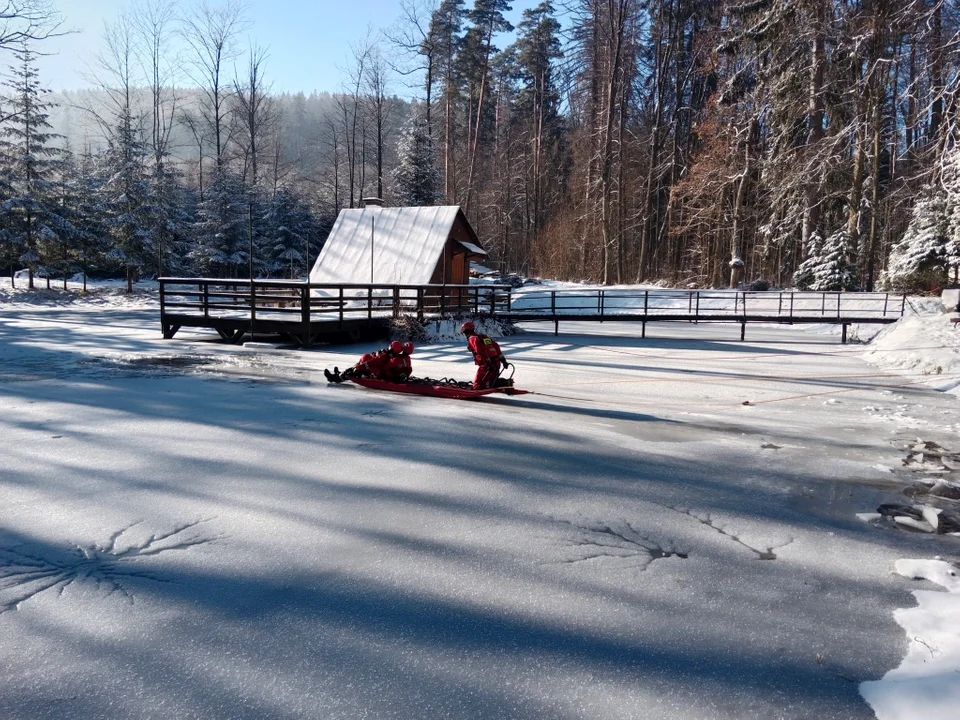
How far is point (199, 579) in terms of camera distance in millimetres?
3189

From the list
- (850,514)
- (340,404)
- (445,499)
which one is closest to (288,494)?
(445,499)

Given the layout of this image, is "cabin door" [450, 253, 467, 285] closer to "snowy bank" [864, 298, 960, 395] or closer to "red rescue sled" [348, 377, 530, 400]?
"snowy bank" [864, 298, 960, 395]

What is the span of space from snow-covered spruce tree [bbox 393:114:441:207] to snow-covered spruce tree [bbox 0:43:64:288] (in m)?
18.7

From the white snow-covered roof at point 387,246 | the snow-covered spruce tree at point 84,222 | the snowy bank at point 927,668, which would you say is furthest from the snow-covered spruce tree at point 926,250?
the snow-covered spruce tree at point 84,222

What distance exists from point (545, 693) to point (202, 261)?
4105 centimetres

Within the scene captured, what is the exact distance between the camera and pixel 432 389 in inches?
329

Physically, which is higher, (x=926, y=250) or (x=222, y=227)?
(x=222, y=227)

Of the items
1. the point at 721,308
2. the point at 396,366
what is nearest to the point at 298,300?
the point at 396,366

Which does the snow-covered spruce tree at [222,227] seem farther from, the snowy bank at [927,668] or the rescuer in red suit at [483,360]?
the snowy bank at [927,668]

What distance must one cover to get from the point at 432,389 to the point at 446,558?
4.93 metres

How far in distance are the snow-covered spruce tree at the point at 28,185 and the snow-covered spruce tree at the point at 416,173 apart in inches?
738

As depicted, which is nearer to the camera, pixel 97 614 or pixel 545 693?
pixel 545 693

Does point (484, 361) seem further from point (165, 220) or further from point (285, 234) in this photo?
point (285, 234)

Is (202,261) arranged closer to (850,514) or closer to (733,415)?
(733,415)
